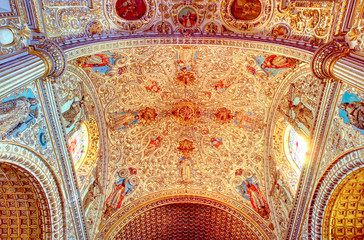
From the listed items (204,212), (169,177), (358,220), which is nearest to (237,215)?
(204,212)

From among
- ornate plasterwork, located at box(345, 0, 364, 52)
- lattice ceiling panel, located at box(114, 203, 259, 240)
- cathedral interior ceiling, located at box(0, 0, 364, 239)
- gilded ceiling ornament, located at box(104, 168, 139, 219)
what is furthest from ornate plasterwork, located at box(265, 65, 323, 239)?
gilded ceiling ornament, located at box(104, 168, 139, 219)

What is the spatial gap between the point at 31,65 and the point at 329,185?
10.7m

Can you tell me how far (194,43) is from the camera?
1101cm

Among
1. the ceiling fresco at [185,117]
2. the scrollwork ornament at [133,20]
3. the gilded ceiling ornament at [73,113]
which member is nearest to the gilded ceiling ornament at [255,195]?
the ceiling fresco at [185,117]

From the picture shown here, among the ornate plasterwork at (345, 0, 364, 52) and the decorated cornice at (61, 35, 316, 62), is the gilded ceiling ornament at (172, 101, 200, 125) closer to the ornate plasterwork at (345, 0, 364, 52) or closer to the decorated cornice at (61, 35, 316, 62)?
the decorated cornice at (61, 35, 316, 62)

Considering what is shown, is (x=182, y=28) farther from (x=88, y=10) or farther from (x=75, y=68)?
(x=75, y=68)

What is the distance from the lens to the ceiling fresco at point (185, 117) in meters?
12.0

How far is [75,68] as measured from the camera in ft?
36.4

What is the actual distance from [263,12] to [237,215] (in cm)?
1065

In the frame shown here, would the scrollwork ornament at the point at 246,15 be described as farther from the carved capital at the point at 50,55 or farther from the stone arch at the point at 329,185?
the carved capital at the point at 50,55

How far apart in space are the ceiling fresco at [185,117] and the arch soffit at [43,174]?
3.84 metres

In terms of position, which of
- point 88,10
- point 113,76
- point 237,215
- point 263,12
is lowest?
point 237,215

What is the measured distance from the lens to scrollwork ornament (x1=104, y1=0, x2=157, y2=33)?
1023cm

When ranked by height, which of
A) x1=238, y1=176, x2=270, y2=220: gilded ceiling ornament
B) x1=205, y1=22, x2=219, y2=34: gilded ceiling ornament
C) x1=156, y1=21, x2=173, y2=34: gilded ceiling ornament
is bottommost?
x1=238, y1=176, x2=270, y2=220: gilded ceiling ornament
